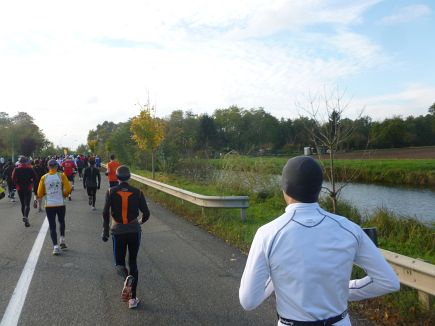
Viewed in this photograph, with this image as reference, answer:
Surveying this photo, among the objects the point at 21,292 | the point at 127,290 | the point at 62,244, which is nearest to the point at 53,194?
the point at 62,244

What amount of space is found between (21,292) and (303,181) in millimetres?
5177

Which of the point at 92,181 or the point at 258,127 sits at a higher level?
the point at 258,127

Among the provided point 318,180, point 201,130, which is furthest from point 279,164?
point 201,130

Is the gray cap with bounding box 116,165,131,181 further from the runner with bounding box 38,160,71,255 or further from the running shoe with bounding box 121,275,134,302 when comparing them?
the runner with bounding box 38,160,71,255

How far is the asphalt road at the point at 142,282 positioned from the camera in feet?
16.5

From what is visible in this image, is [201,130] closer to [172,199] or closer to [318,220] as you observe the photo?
[172,199]

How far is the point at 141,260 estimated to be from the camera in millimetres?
7621

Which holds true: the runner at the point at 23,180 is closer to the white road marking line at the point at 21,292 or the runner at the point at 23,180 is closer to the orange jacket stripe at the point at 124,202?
the white road marking line at the point at 21,292

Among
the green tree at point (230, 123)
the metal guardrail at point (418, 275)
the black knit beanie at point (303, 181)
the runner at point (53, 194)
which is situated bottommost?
the metal guardrail at point (418, 275)

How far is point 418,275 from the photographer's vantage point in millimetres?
4508

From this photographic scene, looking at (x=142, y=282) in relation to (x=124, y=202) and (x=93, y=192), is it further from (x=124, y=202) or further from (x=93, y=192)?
(x=93, y=192)

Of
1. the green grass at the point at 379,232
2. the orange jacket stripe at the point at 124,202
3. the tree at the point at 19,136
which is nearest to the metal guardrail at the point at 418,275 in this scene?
the green grass at the point at 379,232

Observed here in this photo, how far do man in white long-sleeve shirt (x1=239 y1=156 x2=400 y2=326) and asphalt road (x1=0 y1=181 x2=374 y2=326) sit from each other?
9.40ft

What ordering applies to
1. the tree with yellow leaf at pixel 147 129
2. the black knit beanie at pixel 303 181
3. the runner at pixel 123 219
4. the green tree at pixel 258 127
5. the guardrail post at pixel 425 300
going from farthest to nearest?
the green tree at pixel 258 127 < the tree with yellow leaf at pixel 147 129 < the runner at pixel 123 219 < the guardrail post at pixel 425 300 < the black knit beanie at pixel 303 181
